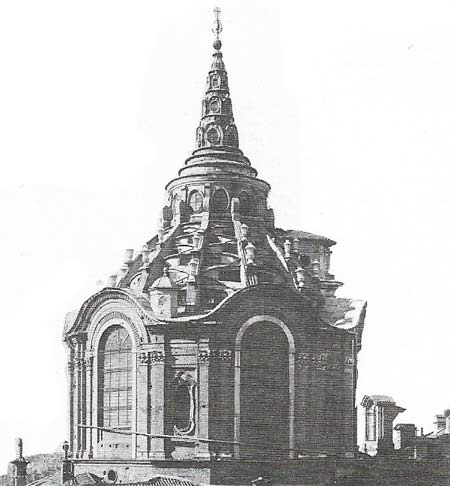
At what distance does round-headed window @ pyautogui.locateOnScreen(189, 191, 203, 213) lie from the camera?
42281mm

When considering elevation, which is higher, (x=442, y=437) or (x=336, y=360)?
(x=336, y=360)

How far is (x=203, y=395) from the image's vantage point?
36438 mm

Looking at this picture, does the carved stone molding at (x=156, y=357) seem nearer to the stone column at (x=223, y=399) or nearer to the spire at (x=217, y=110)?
the stone column at (x=223, y=399)

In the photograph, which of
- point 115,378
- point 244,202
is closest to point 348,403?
point 115,378

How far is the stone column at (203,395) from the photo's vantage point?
36.1 m

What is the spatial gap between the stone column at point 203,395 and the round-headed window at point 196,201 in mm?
7739

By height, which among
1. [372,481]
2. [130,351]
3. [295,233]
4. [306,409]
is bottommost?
[372,481]

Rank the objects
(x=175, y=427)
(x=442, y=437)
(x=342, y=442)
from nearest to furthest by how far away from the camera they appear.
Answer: (x=175, y=427), (x=342, y=442), (x=442, y=437)

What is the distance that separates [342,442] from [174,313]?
9149 millimetres

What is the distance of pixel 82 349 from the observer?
40.6 m

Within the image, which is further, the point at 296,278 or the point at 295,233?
the point at 295,233

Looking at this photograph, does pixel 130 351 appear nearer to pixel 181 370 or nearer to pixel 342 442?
pixel 181 370

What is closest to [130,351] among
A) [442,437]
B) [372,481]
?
[372,481]

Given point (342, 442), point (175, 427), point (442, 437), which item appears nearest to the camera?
point (175, 427)
